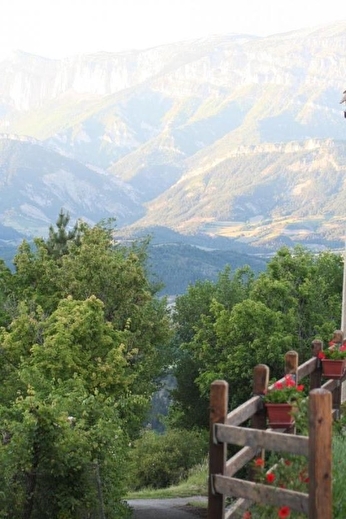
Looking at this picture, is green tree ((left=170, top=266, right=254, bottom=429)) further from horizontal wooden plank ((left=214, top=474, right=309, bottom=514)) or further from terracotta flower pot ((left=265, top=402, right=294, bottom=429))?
horizontal wooden plank ((left=214, top=474, right=309, bottom=514))

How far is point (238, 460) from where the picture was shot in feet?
29.3

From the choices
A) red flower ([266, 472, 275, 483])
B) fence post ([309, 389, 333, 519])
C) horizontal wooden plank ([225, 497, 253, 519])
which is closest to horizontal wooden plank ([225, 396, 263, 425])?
red flower ([266, 472, 275, 483])

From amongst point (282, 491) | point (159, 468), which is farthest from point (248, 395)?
point (282, 491)

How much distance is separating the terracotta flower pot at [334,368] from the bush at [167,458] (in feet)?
105

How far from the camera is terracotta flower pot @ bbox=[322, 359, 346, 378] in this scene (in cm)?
1188

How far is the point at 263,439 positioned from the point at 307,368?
3996 millimetres

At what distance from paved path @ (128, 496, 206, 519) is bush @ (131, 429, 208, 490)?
13359 mm

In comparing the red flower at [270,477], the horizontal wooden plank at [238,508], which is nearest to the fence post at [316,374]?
the horizontal wooden plank at [238,508]

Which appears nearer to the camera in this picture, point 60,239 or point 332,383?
point 332,383

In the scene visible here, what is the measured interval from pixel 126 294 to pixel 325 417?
2542 cm

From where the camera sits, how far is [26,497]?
1484 centimetres

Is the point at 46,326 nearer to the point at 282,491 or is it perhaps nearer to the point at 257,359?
the point at 257,359

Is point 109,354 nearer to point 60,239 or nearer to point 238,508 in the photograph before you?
point 238,508

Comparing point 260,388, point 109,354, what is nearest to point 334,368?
→ point 260,388
